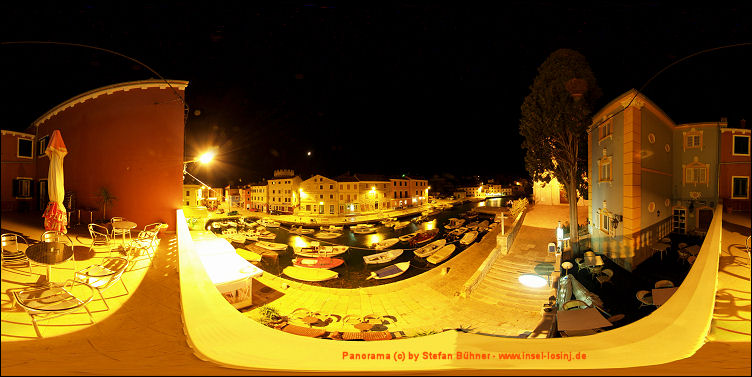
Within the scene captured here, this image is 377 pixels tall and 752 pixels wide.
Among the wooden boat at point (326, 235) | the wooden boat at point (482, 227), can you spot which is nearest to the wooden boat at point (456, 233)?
the wooden boat at point (482, 227)

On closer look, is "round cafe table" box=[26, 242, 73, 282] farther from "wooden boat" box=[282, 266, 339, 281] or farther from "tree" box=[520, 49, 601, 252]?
"tree" box=[520, 49, 601, 252]

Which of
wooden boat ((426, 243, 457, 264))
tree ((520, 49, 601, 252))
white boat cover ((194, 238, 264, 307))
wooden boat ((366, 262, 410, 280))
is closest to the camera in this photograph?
white boat cover ((194, 238, 264, 307))

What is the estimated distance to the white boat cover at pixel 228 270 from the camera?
5.60 meters

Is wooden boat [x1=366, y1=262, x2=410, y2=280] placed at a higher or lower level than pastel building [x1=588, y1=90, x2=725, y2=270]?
lower

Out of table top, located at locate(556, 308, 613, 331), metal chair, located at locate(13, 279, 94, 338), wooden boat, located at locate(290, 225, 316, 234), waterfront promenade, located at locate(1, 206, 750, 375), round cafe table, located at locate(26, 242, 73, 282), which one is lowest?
wooden boat, located at locate(290, 225, 316, 234)

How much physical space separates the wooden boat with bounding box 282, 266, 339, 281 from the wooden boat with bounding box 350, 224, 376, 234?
8538 mm

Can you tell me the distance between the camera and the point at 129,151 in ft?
20.5

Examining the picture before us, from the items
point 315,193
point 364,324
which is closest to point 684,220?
point 364,324

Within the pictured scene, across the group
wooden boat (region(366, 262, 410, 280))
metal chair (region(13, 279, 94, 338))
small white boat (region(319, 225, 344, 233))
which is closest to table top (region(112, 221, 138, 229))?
metal chair (region(13, 279, 94, 338))

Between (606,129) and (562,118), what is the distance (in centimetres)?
132

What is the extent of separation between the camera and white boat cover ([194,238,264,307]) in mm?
5598

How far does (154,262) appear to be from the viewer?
402 cm

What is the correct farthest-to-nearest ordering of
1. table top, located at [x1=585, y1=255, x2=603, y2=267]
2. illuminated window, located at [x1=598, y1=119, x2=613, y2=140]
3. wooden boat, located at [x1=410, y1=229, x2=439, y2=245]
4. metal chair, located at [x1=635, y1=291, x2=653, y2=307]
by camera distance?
wooden boat, located at [x1=410, y1=229, x2=439, y2=245] → illuminated window, located at [x1=598, y1=119, x2=613, y2=140] → table top, located at [x1=585, y1=255, x2=603, y2=267] → metal chair, located at [x1=635, y1=291, x2=653, y2=307]

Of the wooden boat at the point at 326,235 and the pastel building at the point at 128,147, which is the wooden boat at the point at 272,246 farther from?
the pastel building at the point at 128,147
